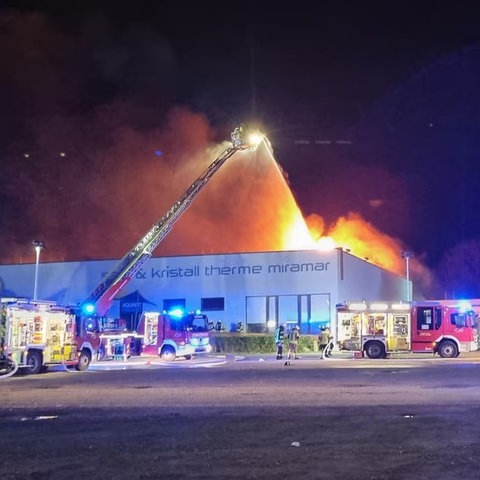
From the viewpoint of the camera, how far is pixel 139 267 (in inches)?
1111

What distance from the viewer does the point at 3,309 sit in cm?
2148

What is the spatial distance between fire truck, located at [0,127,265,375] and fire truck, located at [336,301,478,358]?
700cm

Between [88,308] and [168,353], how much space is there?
4776 mm

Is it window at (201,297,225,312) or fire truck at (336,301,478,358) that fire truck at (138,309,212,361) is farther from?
window at (201,297,225,312)

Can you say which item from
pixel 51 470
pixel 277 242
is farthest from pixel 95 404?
pixel 277 242

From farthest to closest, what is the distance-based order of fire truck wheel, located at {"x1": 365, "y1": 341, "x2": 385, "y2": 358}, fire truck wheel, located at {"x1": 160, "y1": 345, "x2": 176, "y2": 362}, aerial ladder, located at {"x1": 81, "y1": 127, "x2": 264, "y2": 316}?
fire truck wheel, located at {"x1": 160, "y1": 345, "x2": 176, "y2": 362}, fire truck wheel, located at {"x1": 365, "y1": 341, "x2": 385, "y2": 358}, aerial ladder, located at {"x1": 81, "y1": 127, "x2": 264, "y2": 316}

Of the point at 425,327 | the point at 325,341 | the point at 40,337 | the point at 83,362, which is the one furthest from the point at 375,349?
the point at 40,337

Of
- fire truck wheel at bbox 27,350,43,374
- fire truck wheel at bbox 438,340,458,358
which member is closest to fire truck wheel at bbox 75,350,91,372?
fire truck wheel at bbox 27,350,43,374

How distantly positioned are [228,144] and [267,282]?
54.9 ft

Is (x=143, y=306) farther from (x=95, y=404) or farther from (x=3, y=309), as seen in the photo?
(x=95, y=404)

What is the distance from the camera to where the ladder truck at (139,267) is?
89.6ft

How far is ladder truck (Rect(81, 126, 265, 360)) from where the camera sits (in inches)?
1075

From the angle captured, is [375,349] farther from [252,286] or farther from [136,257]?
[252,286]

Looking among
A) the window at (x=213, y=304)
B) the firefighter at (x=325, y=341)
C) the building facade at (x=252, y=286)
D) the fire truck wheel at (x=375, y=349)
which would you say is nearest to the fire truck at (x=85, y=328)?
the firefighter at (x=325, y=341)
